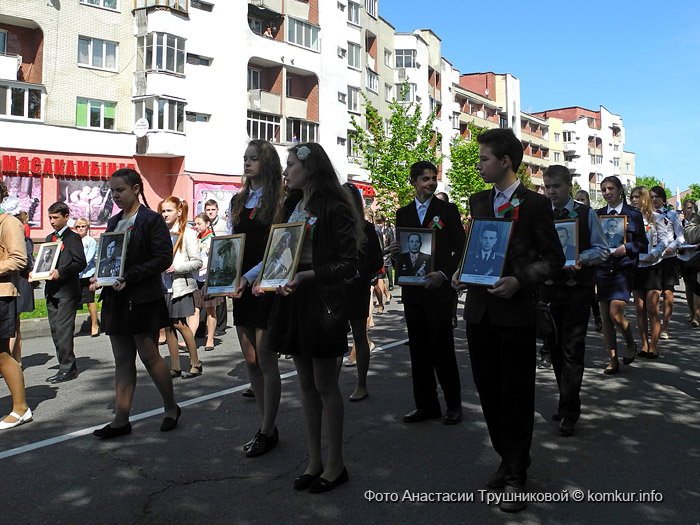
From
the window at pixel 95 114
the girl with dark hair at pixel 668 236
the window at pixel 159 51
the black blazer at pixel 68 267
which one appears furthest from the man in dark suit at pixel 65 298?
the window at pixel 159 51

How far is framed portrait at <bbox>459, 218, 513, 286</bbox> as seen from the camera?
397 centimetres

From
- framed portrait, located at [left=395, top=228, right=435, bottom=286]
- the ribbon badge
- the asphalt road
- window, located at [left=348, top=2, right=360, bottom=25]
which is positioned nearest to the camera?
the asphalt road

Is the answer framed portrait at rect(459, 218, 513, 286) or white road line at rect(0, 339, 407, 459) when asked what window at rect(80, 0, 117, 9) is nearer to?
white road line at rect(0, 339, 407, 459)

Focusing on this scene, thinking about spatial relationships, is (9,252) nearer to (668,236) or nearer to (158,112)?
(668,236)

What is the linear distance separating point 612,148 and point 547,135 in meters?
20.4

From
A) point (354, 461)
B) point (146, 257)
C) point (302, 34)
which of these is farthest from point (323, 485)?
point (302, 34)

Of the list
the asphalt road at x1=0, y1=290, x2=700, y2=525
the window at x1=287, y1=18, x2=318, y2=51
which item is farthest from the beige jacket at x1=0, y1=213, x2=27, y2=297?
the window at x1=287, y1=18, x2=318, y2=51

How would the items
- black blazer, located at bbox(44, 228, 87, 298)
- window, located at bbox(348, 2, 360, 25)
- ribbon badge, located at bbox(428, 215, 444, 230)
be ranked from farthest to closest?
window, located at bbox(348, 2, 360, 25) < black blazer, located at bbox(44, 228, 87, 298) < ribbon badge, located at bbox(428, 215, 444, 230)

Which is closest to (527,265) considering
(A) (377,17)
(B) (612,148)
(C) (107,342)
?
(C) (107,342)

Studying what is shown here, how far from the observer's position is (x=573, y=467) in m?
4.56

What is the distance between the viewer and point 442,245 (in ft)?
19.2

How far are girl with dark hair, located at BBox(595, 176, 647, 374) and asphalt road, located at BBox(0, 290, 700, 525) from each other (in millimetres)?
613

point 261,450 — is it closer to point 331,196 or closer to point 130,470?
point 130,470

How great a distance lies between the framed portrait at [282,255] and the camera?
406cm
